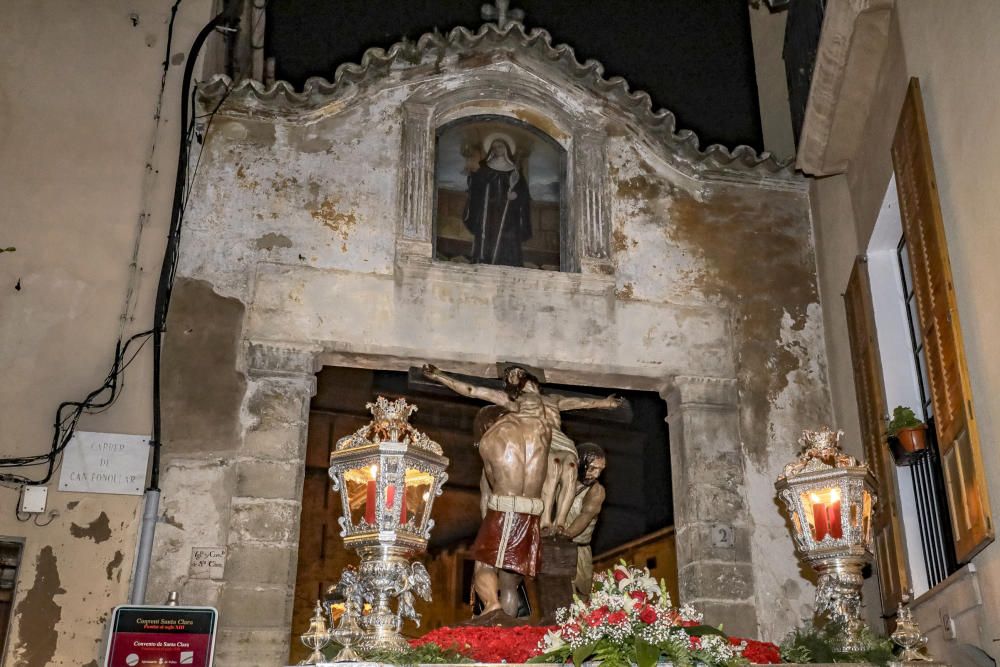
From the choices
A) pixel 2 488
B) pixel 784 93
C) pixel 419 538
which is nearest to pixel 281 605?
pixel 2 488

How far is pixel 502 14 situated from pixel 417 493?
612 cm

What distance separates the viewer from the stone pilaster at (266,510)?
813 centimetres

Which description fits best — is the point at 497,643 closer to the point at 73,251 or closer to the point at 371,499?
the point at 371,499

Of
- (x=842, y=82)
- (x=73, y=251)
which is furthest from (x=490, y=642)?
(x=842, y=82)

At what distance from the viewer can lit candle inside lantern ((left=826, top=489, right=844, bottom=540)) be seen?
644cm

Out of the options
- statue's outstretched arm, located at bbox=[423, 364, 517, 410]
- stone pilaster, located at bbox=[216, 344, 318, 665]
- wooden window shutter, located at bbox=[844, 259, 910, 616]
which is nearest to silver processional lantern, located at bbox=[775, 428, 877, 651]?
wooden window shutter, located at bbox=[844, 259, 910, 616]

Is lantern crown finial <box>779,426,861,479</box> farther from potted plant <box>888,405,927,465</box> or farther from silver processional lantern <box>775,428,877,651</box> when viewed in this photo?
potted plant <box>888,405,927,465</box>

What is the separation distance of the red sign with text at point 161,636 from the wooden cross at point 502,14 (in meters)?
5.87

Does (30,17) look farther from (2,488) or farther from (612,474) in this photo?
(612,474)

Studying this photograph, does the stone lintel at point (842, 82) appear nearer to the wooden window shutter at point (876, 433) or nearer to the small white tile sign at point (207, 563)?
the wooden window shutter at point (876, 433)

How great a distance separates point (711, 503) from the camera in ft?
30.2

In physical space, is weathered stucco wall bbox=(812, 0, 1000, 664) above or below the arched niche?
below

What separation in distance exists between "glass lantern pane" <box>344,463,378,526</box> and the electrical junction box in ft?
10.2

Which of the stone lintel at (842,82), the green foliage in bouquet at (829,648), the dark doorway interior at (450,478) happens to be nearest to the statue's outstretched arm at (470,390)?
the green foliage in bouquet at (829,648)
